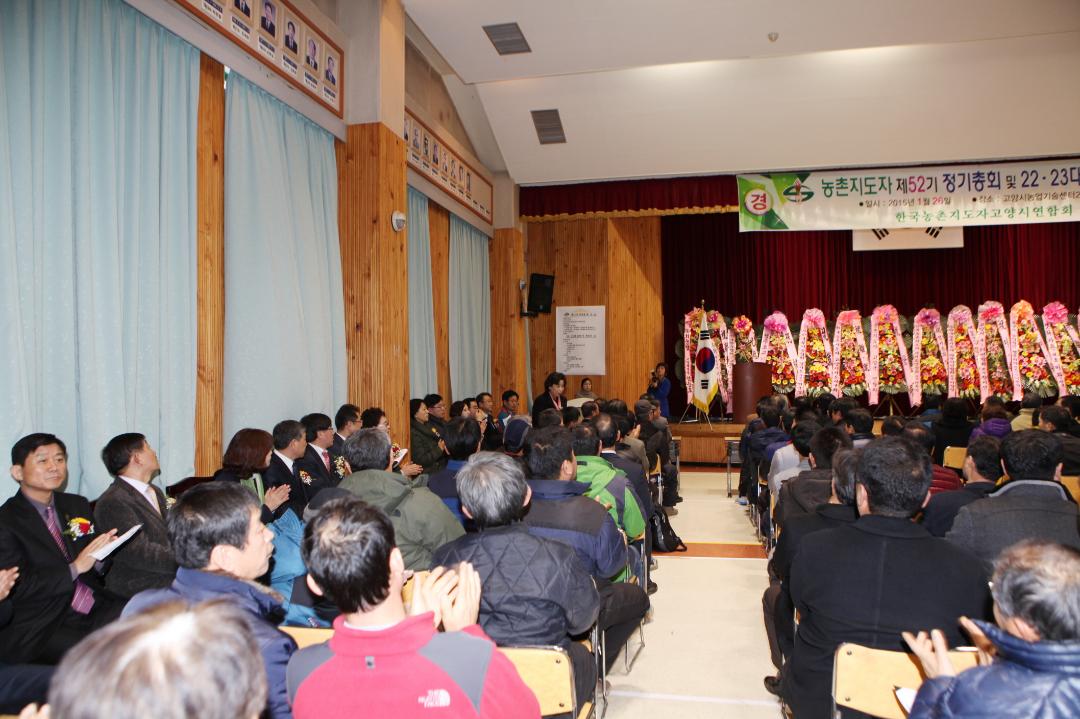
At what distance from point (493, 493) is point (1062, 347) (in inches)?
420

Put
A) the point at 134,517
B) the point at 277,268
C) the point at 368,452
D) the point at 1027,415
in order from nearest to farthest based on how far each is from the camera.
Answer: the point at 134,517, the point at 368,452, the point at 277,268, the point at 1027,415

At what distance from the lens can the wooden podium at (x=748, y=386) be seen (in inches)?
372

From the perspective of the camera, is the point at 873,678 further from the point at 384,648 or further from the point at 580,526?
the point at 384,648

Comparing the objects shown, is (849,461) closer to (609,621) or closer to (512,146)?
(609,621)

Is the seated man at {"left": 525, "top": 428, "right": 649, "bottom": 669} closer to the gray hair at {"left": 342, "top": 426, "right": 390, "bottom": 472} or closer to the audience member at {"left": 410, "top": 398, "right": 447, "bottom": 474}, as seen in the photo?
the gray hair at {"left": 342, "top": 426, "right": 390, "bottom": 472}

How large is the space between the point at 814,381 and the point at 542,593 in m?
9.27

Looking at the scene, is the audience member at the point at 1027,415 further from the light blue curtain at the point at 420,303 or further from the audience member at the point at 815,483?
the light blue curtain at the point at 420,303

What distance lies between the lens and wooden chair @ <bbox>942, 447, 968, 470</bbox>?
5.48 meters

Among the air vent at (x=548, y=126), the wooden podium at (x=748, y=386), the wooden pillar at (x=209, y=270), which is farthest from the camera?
the wooden podium at (x=748, y=386)

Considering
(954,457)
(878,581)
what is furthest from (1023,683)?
(954,457)

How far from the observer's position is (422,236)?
295 inches

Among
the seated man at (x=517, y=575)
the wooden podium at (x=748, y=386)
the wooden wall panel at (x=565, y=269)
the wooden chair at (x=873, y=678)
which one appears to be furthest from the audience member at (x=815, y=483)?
the wooden wall panel at (x=565, y=269)

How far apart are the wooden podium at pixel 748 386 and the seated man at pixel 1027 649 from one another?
8235 mm

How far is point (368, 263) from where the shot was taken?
219 inches
